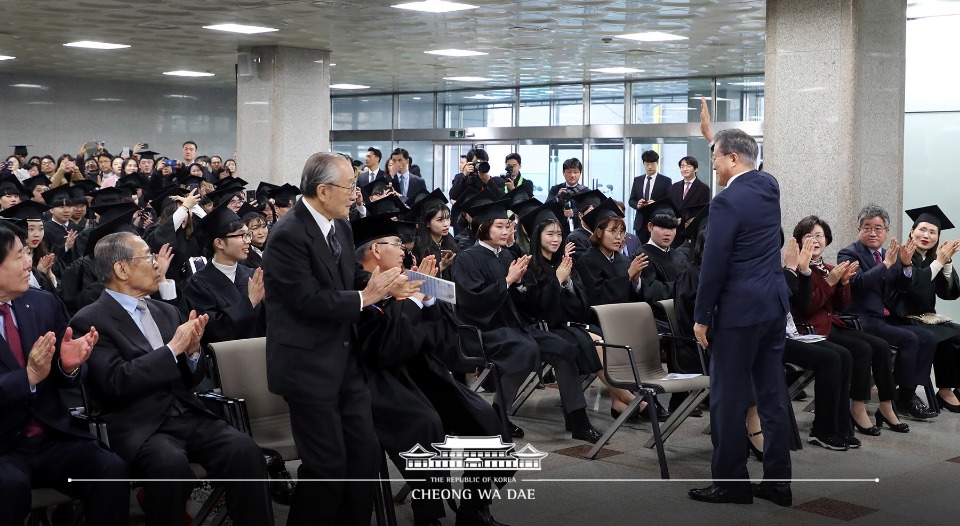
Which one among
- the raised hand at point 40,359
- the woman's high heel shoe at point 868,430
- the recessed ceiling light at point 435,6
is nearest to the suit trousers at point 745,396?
the woman's high heel shoe at point 868,430

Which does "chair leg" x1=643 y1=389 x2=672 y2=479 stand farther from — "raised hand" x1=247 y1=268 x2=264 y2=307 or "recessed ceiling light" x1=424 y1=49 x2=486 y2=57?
"recessed ceiling light" x1=424 y1=49 x2=486 y2=57

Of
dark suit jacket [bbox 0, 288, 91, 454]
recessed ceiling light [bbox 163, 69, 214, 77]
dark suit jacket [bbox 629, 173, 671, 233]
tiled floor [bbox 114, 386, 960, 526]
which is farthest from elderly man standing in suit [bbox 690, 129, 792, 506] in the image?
recessed ceiling light [bbox 163, 69, 214, 77]

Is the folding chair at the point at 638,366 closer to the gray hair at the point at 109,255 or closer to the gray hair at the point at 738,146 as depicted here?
the gray hair at the point at 738,146

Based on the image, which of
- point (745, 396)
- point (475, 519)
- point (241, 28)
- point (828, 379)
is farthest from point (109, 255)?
point (241, 28)

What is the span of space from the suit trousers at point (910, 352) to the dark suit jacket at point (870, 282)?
0.15m

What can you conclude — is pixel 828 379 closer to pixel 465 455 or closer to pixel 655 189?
pixel 465 455

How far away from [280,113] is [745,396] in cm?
1071

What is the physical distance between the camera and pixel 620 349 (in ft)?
20.9

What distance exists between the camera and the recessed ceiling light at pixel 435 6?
1107 centimetres

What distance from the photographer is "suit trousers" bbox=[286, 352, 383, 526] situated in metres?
4.05

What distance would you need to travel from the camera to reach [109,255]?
14.4 ft

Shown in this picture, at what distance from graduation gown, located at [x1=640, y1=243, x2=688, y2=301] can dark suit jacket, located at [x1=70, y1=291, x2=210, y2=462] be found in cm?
413

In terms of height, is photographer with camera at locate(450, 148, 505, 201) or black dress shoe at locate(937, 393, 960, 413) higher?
photographer with camera at locate(450, 148, 505, 201)

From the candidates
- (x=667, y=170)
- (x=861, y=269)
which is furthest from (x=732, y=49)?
(x=861, y=269)
